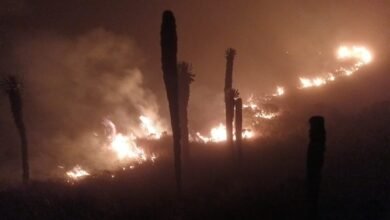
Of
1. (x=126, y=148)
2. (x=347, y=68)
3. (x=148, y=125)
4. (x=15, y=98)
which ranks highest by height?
(x=347, y=68)

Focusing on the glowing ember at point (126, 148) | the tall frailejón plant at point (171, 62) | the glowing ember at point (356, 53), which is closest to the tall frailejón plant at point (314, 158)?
the tall frailejón plant at point (171, 62)

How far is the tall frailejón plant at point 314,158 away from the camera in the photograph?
13773 mm

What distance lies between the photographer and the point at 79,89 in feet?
223

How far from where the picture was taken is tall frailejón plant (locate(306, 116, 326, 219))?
13.8 meters

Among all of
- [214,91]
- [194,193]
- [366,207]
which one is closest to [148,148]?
[194,193]

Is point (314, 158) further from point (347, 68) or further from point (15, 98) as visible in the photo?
point (347, 68)

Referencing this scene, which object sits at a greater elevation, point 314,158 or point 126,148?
point 126,148

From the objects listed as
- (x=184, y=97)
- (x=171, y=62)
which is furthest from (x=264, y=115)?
(x=171, y=62)

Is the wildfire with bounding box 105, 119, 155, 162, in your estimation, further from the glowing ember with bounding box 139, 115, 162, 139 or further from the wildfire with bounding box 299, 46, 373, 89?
the wildfire with bounding box 299, 46, 373, 89

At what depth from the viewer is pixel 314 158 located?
551 inches

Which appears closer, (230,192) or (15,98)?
(230,192)

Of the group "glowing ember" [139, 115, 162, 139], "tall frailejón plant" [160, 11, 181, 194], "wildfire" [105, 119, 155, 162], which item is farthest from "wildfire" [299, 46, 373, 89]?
"tall frailejón plant" [160, 11, 181, 194]

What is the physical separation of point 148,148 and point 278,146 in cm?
1755

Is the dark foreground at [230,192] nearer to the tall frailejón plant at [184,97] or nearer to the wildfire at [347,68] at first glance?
the tall frailejón plant at [184,97]
